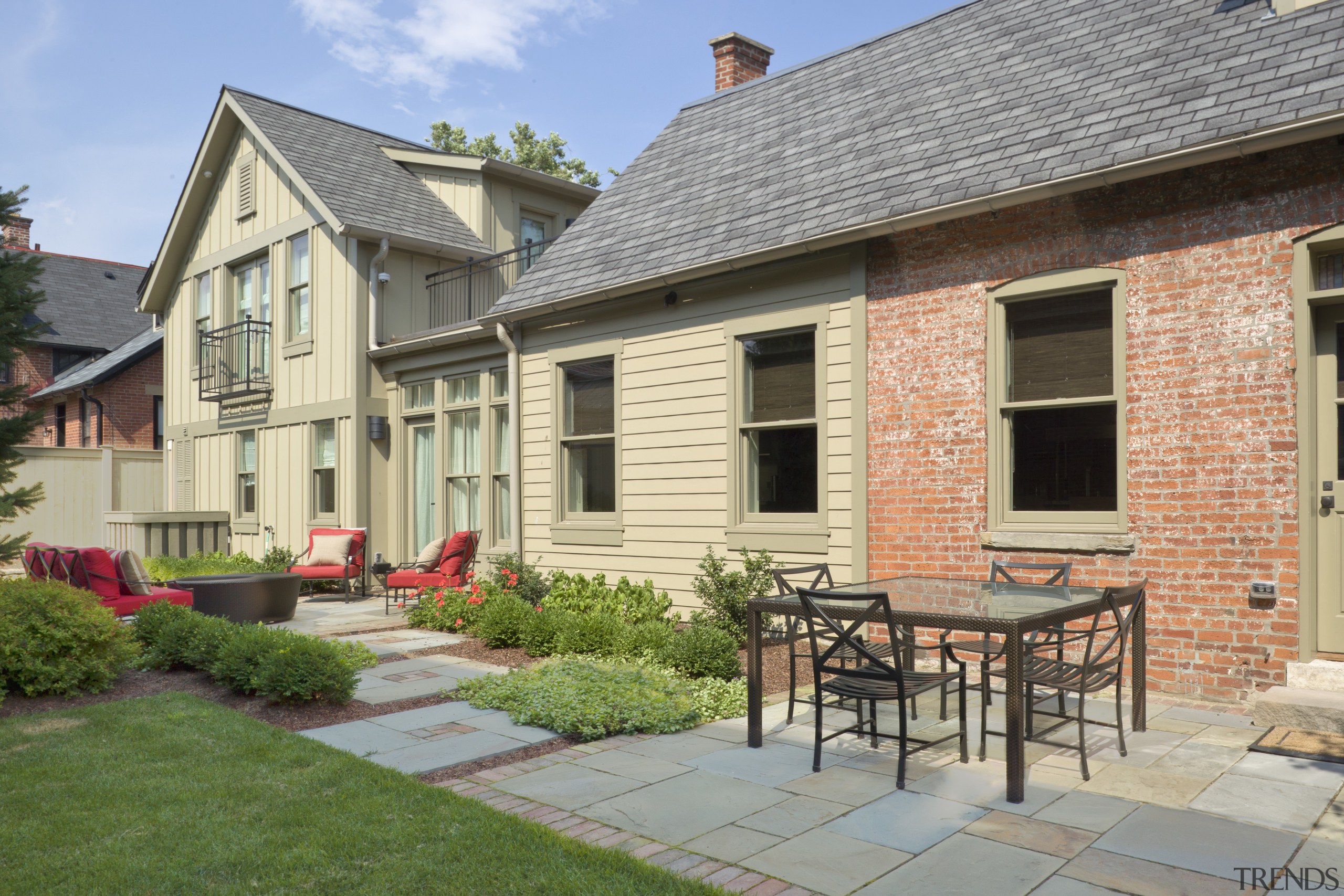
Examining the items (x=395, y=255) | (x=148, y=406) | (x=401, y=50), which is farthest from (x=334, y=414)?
(x=148, y=406)

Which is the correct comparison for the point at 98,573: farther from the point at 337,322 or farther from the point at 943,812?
the point at 943,812

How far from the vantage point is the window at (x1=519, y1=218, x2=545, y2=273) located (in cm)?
1572

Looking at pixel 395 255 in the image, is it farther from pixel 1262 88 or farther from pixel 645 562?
pixel 1262 88

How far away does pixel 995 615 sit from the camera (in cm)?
460

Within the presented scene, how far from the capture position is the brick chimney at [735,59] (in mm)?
13188

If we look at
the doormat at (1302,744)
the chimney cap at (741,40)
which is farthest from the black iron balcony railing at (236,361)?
the doormat at (1302,744)

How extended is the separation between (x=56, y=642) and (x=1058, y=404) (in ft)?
24.9

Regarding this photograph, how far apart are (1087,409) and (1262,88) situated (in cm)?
234

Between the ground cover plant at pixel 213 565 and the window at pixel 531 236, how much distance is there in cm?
599

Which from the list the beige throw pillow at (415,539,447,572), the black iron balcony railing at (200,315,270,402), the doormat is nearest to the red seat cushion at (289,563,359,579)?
the beige throw pillow at (415,539,447,572)

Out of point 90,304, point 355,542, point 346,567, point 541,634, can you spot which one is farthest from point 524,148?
point 541,634

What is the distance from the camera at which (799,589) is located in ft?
16.5

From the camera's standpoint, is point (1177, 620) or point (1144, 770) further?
point (1177, 620)

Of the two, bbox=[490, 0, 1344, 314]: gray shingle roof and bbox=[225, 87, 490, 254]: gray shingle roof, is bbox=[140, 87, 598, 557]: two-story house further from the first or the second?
bbox=[490, 0, 1344, 314]: gray shingle roof
